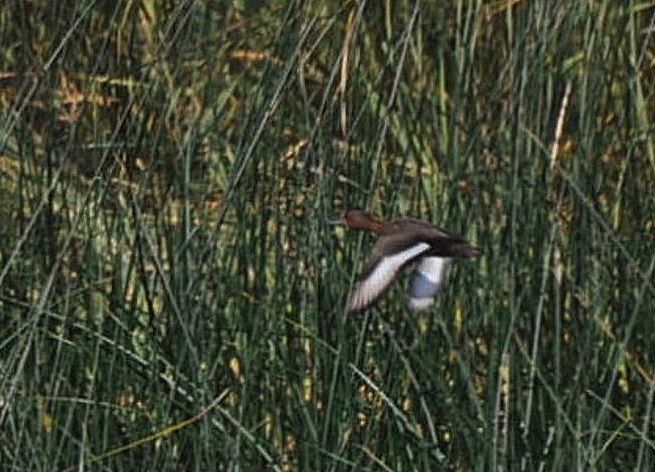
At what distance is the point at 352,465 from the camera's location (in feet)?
7.26

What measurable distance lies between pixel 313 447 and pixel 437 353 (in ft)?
0.92

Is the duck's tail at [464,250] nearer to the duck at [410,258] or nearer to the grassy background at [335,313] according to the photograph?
the duck at [410,258]

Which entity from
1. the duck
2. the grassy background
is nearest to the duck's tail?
the duck

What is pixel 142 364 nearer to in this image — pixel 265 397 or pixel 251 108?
pixel 265 397

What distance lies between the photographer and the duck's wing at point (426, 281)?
6.52ft

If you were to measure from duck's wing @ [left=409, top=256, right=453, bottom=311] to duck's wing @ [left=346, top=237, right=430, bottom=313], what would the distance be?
0.06 meters

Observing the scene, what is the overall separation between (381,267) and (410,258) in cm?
3

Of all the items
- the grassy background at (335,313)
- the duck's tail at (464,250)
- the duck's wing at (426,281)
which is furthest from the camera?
the grassy background at (335,313)

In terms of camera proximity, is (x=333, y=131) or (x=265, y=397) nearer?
(x=333, y=131)

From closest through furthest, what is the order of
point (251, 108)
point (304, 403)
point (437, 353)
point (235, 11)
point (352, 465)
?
point (251, 108) < point (352, 465) < point (304, 403) < point (437, 353) < point (235, 11)

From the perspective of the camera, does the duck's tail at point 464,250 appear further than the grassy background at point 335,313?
No

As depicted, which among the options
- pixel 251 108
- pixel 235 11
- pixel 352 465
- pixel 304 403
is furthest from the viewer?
pixel 235 11

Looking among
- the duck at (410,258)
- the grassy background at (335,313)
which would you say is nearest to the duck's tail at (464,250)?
the duck at (410,258)

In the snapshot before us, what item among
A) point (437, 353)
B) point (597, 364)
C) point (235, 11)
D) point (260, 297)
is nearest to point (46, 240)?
point (260, 297)
